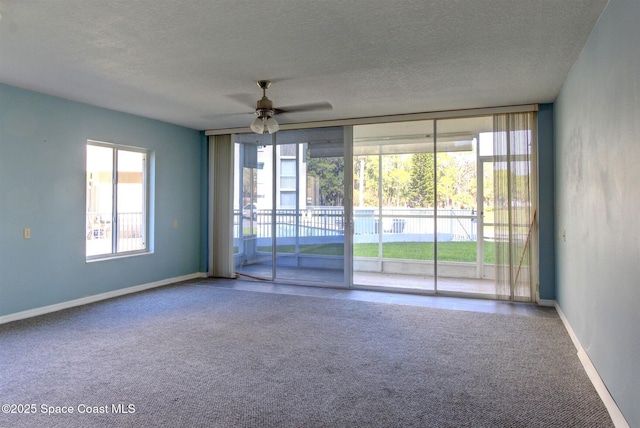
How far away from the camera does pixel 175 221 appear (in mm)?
6512

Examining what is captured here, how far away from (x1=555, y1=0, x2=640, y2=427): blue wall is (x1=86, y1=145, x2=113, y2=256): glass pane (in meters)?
5.62

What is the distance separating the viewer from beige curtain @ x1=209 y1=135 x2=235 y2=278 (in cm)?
685

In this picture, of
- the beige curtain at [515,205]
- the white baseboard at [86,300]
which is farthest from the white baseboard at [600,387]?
the white baseboard at [86,300]

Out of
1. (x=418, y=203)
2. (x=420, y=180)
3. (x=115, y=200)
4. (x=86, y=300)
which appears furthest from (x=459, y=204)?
(x=86, y=300)

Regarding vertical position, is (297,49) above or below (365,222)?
above

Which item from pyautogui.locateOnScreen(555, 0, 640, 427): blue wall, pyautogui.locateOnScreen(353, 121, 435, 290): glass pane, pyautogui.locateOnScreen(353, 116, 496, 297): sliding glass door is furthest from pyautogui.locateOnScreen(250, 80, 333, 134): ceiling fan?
pyautogui.locateOnScreen(353, 121, 435, 290): glass pane

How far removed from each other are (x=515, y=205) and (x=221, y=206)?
4.66m

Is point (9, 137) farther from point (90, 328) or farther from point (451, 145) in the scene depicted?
point (451, 145)

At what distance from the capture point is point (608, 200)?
254 cm

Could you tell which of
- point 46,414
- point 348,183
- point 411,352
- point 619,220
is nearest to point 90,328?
point 46,414

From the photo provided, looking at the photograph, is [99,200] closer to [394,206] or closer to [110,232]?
[110,232]

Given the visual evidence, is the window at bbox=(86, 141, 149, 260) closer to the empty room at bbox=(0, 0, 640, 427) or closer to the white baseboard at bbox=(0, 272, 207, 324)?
the empty room at bbox=(0, 0, 640, 427)

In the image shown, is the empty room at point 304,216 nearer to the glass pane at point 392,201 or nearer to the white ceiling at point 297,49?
the white ceiling at point 297,49

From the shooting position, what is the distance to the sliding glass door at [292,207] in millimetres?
6199
